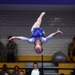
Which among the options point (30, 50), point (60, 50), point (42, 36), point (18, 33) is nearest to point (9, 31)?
point (18, 33)

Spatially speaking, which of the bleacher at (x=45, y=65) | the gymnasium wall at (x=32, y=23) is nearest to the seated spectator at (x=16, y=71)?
the bleacher at (x=45, y=65)

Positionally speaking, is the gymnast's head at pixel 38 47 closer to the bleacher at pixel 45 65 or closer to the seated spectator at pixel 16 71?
the seated spectator at pixel 16 71

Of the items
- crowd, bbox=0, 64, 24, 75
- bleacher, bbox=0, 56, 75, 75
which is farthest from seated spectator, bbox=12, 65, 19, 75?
bleacher, bbox=0, 56, 75, 75

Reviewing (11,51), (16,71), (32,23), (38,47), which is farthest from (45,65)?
(38,47)

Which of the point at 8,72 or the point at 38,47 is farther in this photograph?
the point at 8,72

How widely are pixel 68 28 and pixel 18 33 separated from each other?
1.87 metres

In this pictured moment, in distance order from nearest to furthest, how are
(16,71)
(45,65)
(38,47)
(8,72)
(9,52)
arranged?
(38,47)
(16,71)
(8,72)
(9,52)
(45,65)

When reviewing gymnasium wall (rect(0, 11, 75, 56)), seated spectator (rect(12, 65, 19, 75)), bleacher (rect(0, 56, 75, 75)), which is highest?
gymnasium wall (rect(0, 11, 75, 56))

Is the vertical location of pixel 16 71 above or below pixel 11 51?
below

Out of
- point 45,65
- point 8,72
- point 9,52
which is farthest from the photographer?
point 45,65

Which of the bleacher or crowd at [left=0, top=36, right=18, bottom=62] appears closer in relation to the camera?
the bleacher

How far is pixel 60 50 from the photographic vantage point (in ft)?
36.7

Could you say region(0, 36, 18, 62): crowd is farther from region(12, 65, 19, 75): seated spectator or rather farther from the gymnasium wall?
region(12, 65, 19, 75): seated spectator

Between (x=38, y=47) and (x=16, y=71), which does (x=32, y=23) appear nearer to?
(x=16, y=71)
